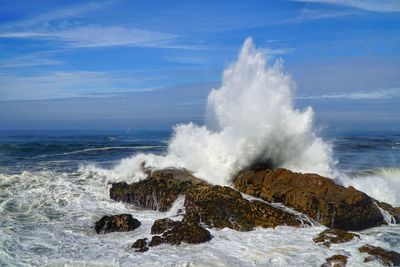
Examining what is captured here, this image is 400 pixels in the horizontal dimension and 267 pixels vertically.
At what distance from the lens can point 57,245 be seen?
999 centimetres

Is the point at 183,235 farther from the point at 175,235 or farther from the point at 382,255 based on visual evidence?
the point at 382,255

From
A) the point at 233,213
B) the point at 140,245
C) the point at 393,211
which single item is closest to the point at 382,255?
the point at 233,213

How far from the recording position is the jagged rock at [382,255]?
870 centimetres

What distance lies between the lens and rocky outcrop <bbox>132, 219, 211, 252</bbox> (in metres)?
9.63

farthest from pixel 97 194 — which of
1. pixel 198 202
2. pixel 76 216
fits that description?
pixel 198 202

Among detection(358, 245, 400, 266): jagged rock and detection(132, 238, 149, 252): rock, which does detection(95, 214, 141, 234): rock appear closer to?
detection(132, 238, 149, 252): rock

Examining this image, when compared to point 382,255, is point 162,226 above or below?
below

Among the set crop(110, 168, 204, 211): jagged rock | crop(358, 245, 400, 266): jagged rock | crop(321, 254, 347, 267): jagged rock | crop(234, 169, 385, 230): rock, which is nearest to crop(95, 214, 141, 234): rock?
crop(110, 168, 204, 211): jagged rock

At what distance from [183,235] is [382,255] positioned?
4161 millimetres

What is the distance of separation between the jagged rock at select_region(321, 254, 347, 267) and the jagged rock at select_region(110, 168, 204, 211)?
5.49m

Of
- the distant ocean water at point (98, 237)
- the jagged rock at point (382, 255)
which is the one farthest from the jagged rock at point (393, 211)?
the jagged rock at point (382, 255)

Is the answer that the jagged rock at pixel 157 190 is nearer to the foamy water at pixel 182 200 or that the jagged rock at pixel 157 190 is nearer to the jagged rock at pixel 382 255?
the foamy water at pixel 182 200

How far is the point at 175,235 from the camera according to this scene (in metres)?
9.84

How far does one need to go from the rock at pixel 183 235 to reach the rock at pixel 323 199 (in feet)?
10.0
